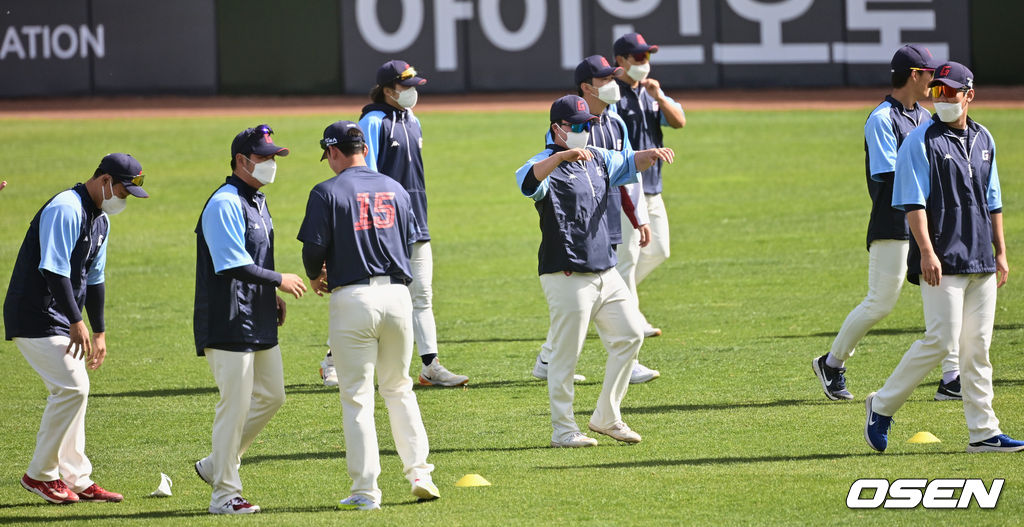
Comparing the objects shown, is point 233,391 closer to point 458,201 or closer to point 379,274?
point 379,274

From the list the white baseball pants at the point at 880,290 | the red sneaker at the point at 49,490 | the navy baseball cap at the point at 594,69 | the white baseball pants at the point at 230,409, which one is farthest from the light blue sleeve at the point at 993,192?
the red sneaker at the point at 49,490

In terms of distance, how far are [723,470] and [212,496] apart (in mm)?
2906

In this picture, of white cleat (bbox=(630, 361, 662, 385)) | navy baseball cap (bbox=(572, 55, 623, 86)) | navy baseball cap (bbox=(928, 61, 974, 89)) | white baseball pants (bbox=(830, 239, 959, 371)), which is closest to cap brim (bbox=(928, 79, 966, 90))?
navy baseball cap (bbox=(928, 61, 974, 89))

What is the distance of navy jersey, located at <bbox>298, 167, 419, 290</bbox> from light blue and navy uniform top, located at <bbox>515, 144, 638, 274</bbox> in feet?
4.09

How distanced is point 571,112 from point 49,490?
12.7ft

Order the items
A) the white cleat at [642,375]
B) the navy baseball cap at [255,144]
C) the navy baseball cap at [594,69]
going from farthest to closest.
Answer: the white cleat at [642,375]
the navy baseball cap at [594,69]
the navy baseball cap at [255,144]

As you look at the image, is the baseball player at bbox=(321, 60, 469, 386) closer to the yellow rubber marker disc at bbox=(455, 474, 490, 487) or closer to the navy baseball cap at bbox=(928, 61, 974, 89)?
the yellow rubber marker disc at bbox=(455, 474, 490, 487)

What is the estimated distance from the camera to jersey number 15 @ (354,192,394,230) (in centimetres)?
690

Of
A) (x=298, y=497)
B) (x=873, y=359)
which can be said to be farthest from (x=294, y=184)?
(x=298, y=497)

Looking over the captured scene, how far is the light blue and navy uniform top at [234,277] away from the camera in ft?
22.2

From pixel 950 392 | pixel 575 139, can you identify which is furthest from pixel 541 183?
pixel 950 392

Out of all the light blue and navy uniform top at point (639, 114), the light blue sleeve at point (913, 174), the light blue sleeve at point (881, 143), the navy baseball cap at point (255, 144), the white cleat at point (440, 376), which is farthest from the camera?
the light blue and navy uniform top at point (639, 114)

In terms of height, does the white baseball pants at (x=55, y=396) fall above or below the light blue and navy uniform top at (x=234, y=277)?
below

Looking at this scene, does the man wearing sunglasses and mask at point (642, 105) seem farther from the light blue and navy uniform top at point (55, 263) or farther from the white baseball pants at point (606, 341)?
the light blue and navy uniform top at point (55, 263)
